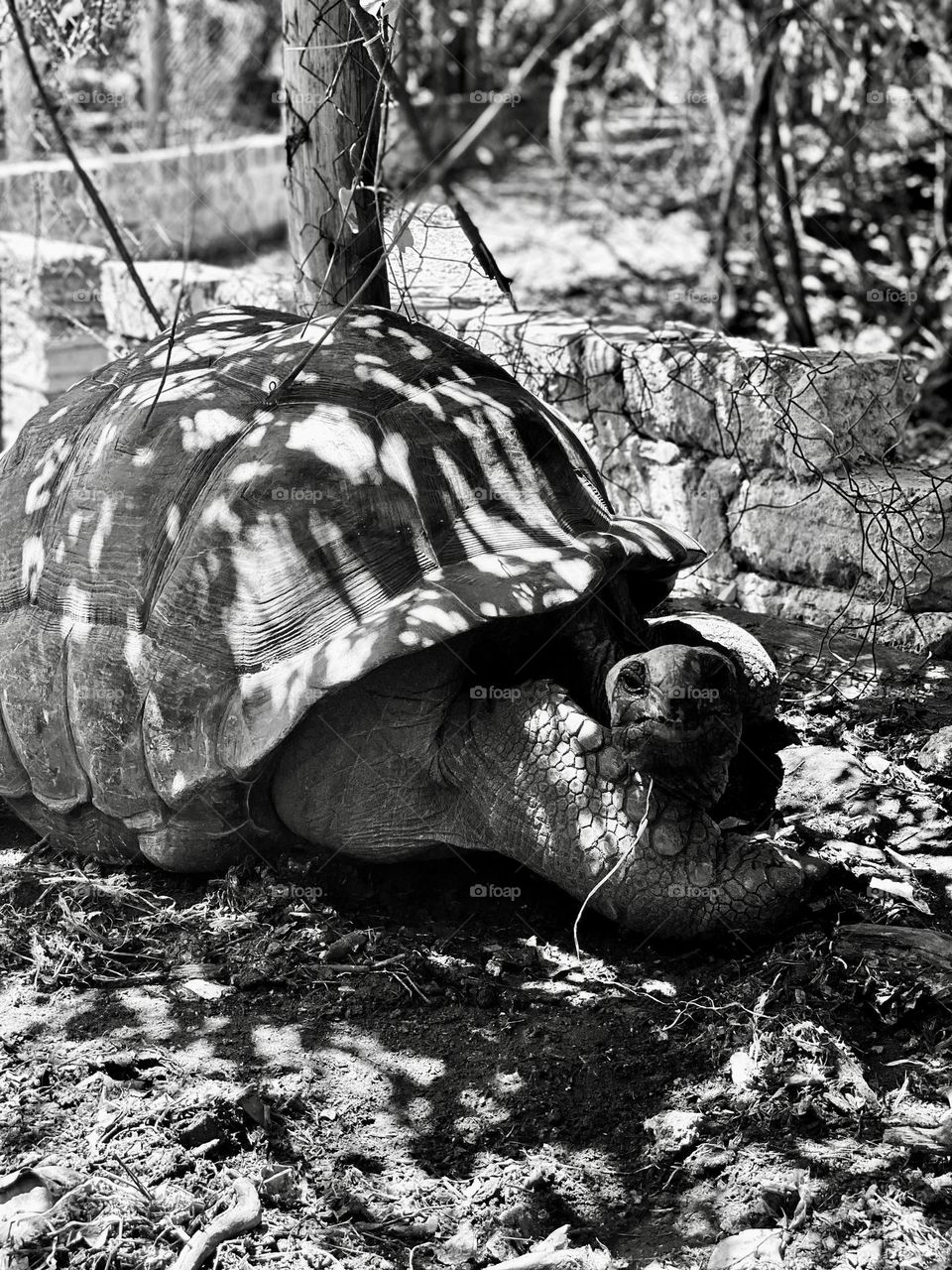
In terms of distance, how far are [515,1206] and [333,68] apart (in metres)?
3.24


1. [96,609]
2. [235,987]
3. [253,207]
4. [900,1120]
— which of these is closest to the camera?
[900,1120]

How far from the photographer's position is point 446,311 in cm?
492

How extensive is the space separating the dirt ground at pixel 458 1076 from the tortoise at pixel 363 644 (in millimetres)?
165

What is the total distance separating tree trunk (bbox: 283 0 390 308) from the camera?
391 cm

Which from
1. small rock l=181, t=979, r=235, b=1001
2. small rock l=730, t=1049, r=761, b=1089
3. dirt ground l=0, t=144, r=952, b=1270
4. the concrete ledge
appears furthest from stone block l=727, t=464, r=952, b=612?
the concrete ledge

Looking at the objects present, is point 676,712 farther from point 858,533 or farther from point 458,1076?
point 858,533

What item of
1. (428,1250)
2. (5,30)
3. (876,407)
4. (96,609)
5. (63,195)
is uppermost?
(5,30)

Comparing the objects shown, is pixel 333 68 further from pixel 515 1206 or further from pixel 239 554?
pixel 515 1206

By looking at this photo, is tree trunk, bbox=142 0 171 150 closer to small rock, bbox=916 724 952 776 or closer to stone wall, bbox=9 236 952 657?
stone wall, bbox=9 236 952 657

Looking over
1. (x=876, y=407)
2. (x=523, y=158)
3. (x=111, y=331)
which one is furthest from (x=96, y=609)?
(x=523, y=158)

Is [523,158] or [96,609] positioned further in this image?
[523,158]

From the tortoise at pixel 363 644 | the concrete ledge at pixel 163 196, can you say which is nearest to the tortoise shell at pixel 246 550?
the tortoise at pixel 363 644

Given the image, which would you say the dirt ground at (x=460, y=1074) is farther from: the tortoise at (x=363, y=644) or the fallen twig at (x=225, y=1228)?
the tortoise at (x=363, y=644)

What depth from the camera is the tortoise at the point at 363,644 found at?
2.77m
